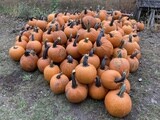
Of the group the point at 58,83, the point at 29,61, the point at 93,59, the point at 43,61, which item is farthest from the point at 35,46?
the point at 93,59

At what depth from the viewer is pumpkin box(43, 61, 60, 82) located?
393 cm

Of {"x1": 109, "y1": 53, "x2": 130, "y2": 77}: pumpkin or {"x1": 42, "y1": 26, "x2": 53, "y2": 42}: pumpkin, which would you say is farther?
{"x1": 42, "y1": 26, "x2": 53, "y2": 42}: pumpkin

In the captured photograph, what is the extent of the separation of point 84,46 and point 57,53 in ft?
1.36

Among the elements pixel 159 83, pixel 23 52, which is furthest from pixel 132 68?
pixel 23 52

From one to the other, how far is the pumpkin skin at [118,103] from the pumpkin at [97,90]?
0.48 ft

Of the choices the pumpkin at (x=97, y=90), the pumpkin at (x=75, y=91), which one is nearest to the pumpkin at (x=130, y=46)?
the pumpkin at (x=97, y=90)

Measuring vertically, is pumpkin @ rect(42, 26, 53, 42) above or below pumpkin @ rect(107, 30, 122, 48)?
below

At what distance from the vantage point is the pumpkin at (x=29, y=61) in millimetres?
4312

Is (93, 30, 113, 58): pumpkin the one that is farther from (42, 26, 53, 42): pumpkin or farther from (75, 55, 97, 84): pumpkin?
(42, 26, 53, 42): pumpkin

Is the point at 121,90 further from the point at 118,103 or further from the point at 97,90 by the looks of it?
the point at 97,90

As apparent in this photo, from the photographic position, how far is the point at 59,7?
7.25 metres

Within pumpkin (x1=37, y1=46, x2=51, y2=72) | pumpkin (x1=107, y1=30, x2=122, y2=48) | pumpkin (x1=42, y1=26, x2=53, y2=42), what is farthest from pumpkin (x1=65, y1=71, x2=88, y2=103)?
pumpkin (x1=42, y1=26, x2=53, y2=42)

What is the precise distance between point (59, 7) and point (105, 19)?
102 inches

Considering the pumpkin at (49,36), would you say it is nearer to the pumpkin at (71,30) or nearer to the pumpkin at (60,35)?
the pumpkin at (60,35)
